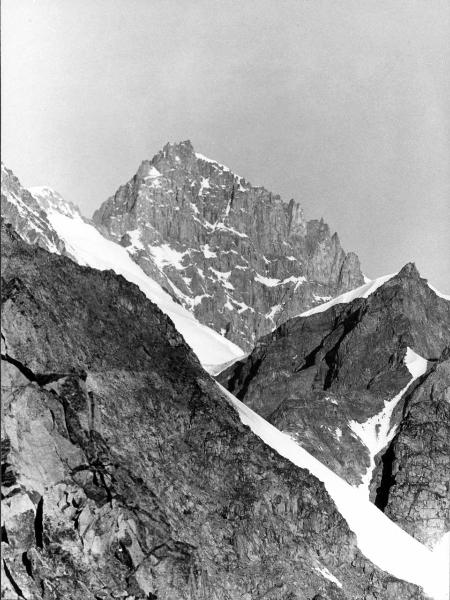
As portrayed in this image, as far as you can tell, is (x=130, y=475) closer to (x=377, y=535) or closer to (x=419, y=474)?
(x=377, y=535)

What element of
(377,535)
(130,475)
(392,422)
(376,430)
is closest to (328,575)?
(377,535)

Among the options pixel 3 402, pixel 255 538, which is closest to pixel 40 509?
pixel 3 402

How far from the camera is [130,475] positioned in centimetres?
10038

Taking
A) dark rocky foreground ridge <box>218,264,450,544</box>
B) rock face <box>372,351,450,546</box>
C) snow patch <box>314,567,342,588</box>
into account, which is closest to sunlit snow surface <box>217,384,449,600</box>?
rock face <box>372,351,450,546</box>

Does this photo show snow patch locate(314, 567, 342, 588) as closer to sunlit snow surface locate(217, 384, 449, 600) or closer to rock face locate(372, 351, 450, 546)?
sunlit snow surface locate(217, 384, 449, 600)

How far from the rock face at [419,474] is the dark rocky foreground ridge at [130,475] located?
27675 mm

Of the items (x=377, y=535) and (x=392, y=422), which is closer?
(x=377, y=535)

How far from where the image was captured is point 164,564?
90250mm

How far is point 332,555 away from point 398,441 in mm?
48688

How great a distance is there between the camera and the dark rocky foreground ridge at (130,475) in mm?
86938

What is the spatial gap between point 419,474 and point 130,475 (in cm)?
6193

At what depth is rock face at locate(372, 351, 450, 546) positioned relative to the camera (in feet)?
480

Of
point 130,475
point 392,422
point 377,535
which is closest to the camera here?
point 130,475

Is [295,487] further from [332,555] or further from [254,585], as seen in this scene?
[254,585]
